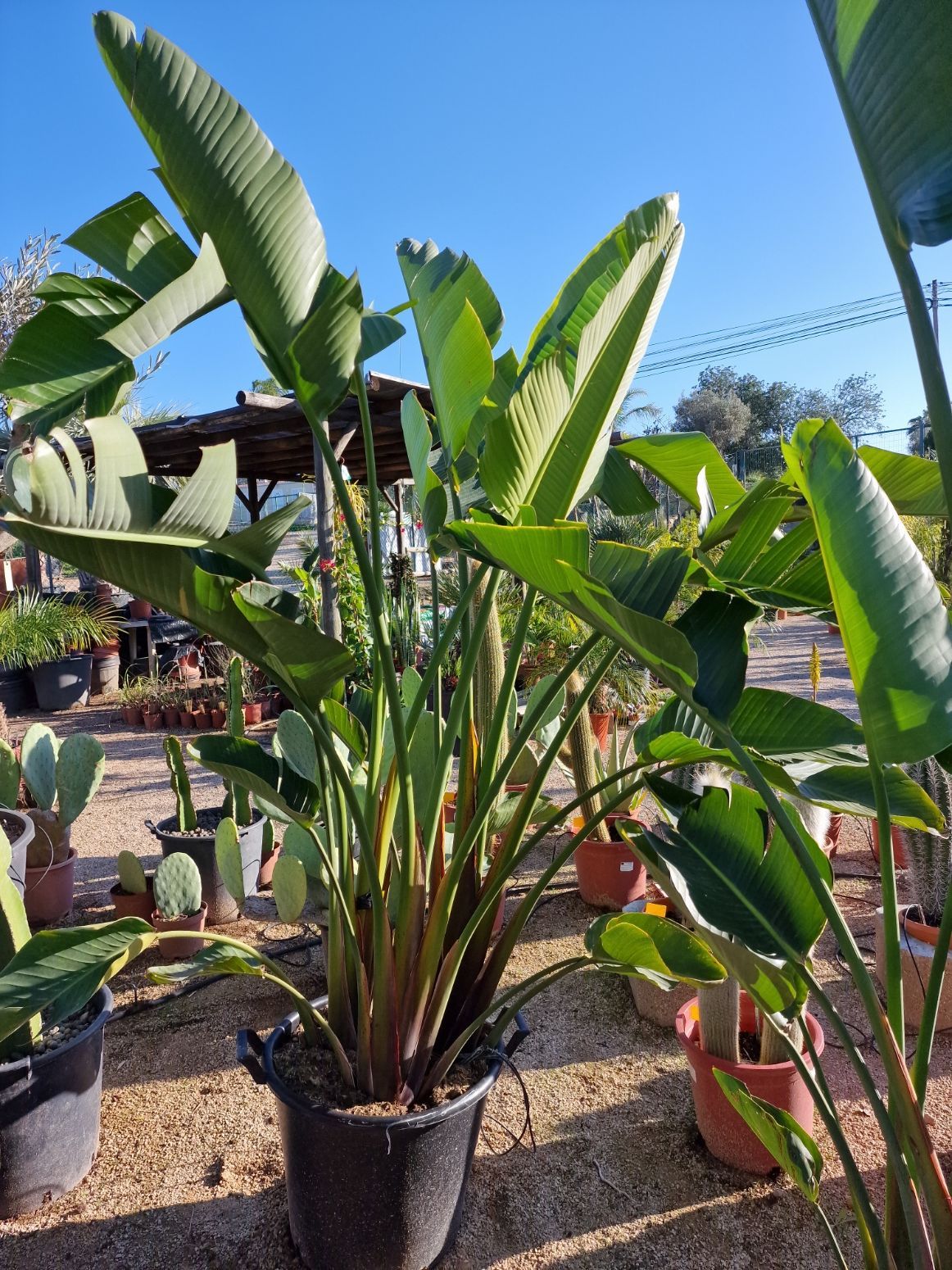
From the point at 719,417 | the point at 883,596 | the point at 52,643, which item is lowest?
the point at 52,643

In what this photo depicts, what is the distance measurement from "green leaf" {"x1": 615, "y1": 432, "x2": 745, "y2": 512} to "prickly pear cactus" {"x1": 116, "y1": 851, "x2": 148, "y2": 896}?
2378 millimetres

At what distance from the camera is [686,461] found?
5.49 ft

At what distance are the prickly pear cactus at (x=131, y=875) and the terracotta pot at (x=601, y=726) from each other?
3162 mm

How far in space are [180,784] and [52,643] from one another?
539 cm

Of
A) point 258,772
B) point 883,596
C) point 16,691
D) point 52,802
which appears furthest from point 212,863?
point 16,691

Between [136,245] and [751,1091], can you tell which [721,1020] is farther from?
[136,245]

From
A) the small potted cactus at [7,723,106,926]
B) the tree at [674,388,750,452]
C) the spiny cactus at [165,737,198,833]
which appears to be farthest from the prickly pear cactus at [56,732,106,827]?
the tree at [674,388,750,452]

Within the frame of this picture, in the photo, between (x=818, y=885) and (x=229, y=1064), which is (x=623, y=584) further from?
(x=229, y=1064)

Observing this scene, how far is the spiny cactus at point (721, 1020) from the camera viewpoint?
1.74 m

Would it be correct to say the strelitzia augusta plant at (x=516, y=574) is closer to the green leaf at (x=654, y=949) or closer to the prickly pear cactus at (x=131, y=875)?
the green leaf at (x=654, y=949)

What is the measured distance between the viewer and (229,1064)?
2.25m

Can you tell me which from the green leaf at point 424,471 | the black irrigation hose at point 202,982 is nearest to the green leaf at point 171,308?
the green leaf at point 424,471

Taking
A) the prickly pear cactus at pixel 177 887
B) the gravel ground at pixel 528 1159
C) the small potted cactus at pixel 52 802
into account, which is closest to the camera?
the gravel ground at pixel 528 1159

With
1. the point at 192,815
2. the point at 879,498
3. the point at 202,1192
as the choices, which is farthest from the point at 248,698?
the point at 879,498
